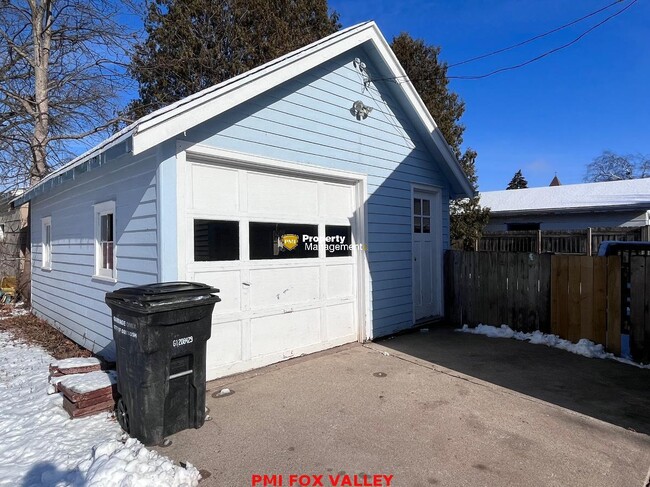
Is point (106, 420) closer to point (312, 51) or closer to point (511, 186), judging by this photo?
point (312, 51)

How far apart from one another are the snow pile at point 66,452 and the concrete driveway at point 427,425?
28 cm

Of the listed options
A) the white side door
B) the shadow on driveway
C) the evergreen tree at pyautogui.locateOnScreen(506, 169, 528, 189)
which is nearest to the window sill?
the shadow on driveway

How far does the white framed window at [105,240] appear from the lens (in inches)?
213

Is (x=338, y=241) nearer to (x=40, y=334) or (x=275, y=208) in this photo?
(x=275, y=208)

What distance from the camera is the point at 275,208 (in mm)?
5398

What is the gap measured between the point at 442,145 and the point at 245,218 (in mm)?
→ 4514

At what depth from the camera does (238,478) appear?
2.85 m

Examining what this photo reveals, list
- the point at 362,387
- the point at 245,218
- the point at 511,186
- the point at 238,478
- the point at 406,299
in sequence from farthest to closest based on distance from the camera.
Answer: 1. the point at 511,186
2. the point at 406,299
3. the point at 245,218
4. the point at 362,387
5. the point at 238,478

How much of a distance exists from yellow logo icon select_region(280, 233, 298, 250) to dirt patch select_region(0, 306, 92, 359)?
11.3ft

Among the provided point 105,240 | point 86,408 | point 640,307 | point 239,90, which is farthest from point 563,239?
point 86,408

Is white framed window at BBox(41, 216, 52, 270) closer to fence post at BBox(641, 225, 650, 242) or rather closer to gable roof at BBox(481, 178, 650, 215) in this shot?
fence post at BBox(641, 225, 650, 242)

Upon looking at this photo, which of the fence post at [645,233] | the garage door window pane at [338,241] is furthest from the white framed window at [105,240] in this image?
the fence post at [645,233]

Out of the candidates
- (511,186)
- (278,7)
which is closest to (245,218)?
(278,7)

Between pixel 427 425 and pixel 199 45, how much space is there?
45.9 ft
